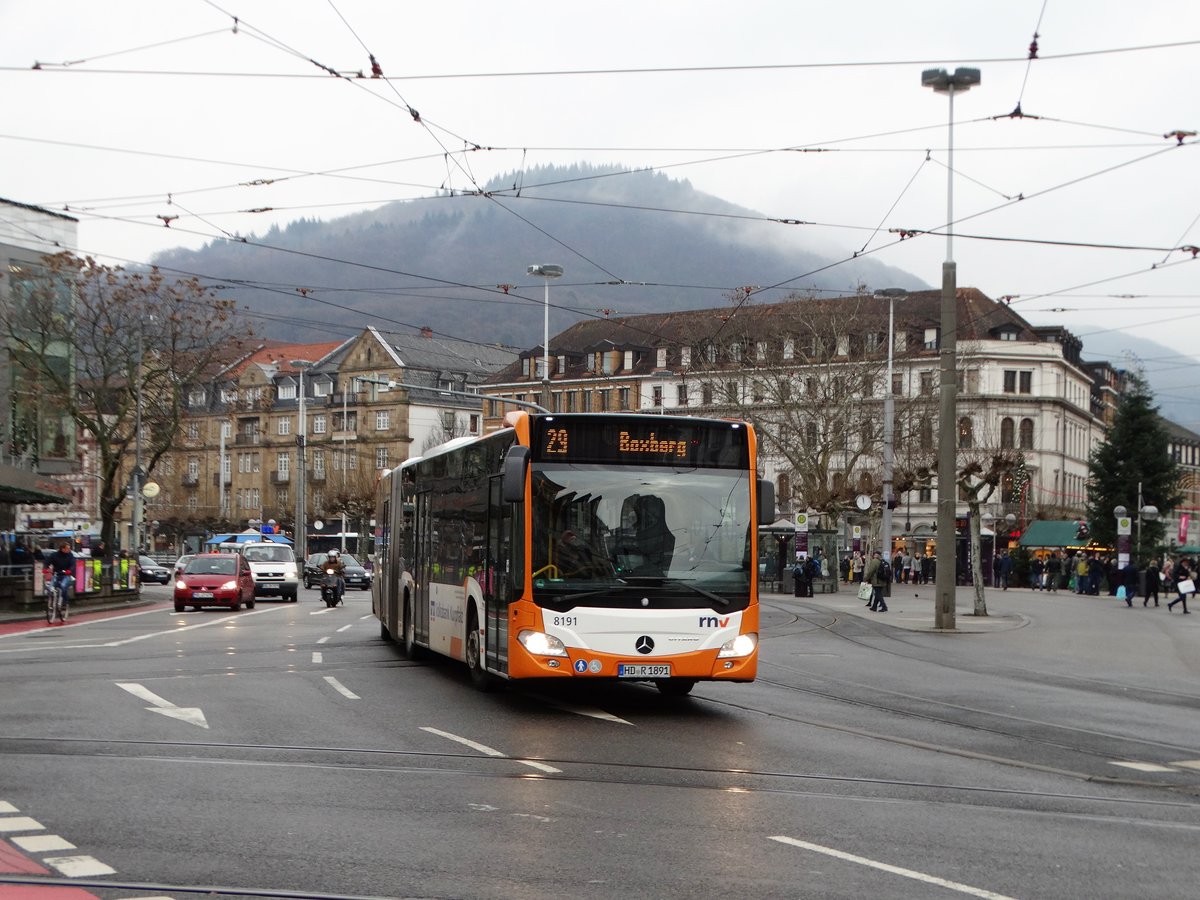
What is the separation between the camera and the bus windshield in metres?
15.6

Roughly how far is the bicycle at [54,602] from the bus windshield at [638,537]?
23.3 metres

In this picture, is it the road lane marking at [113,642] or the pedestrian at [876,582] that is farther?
the pedestrian at [876,582]

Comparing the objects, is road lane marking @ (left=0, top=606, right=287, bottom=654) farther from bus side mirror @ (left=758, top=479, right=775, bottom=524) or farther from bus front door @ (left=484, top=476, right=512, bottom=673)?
bus side mirror @ (left=758, top=479, right=775, bottom=524)

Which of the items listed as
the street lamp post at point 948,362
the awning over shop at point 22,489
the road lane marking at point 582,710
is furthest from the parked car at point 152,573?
the road lane marking at point 582,710

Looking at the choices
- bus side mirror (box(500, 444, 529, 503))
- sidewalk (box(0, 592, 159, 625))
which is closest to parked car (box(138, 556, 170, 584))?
sidewalk (box(0, 592, 159, 625))

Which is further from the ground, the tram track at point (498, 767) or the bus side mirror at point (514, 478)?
the bus side mirror at point (514, 478)

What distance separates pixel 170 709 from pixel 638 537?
193 inches

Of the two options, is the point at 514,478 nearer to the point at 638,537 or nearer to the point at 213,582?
the point at 638,537

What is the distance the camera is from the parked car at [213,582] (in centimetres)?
4397

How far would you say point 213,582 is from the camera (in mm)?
44156

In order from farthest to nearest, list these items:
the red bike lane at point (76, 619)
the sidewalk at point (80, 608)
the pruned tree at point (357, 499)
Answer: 1. the pruned tree at point (357, 499)
2. the sidewalk at point (80, 608)
3. the red bike lane at point (76, 619)

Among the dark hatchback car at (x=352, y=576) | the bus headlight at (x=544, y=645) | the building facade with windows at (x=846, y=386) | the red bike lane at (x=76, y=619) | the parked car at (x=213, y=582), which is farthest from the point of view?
the dark hatchback car at (x=352, y=576)

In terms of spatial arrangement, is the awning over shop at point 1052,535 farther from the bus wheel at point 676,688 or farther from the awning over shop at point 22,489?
the bus wheel at point 676,688

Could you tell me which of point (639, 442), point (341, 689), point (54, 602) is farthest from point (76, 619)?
point (639, 442)
